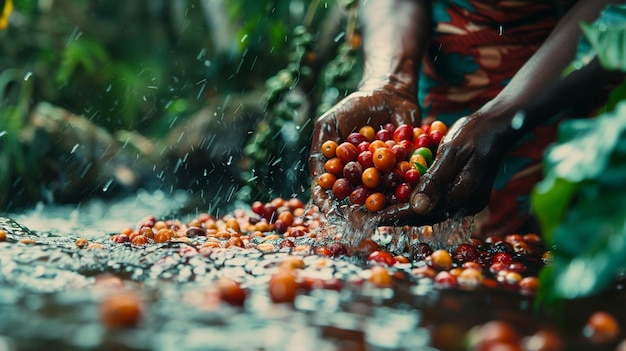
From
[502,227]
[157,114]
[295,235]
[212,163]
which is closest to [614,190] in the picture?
[295,235]

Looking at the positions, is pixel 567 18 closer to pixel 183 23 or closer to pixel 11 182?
pixel 11 182

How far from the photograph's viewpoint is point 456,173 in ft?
7.60

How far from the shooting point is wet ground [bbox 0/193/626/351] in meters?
1.23

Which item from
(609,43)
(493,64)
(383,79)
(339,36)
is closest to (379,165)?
(383,79)

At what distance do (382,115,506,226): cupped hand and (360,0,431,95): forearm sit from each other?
75 centimetres

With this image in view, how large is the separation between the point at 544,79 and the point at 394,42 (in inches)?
39.4

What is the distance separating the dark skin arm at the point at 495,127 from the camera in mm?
2268

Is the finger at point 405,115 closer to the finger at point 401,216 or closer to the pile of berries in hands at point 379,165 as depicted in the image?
the pile of berries in hands at point 379,165

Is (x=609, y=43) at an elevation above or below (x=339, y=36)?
below

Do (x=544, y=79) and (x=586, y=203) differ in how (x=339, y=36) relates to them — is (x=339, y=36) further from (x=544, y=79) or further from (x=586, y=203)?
(x=586, y=203)

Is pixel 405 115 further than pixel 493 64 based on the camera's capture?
No

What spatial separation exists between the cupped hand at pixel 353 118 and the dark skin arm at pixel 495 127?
0.39 m

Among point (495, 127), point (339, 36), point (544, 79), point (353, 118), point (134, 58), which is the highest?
point (134, 58)

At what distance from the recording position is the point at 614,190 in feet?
3.89
